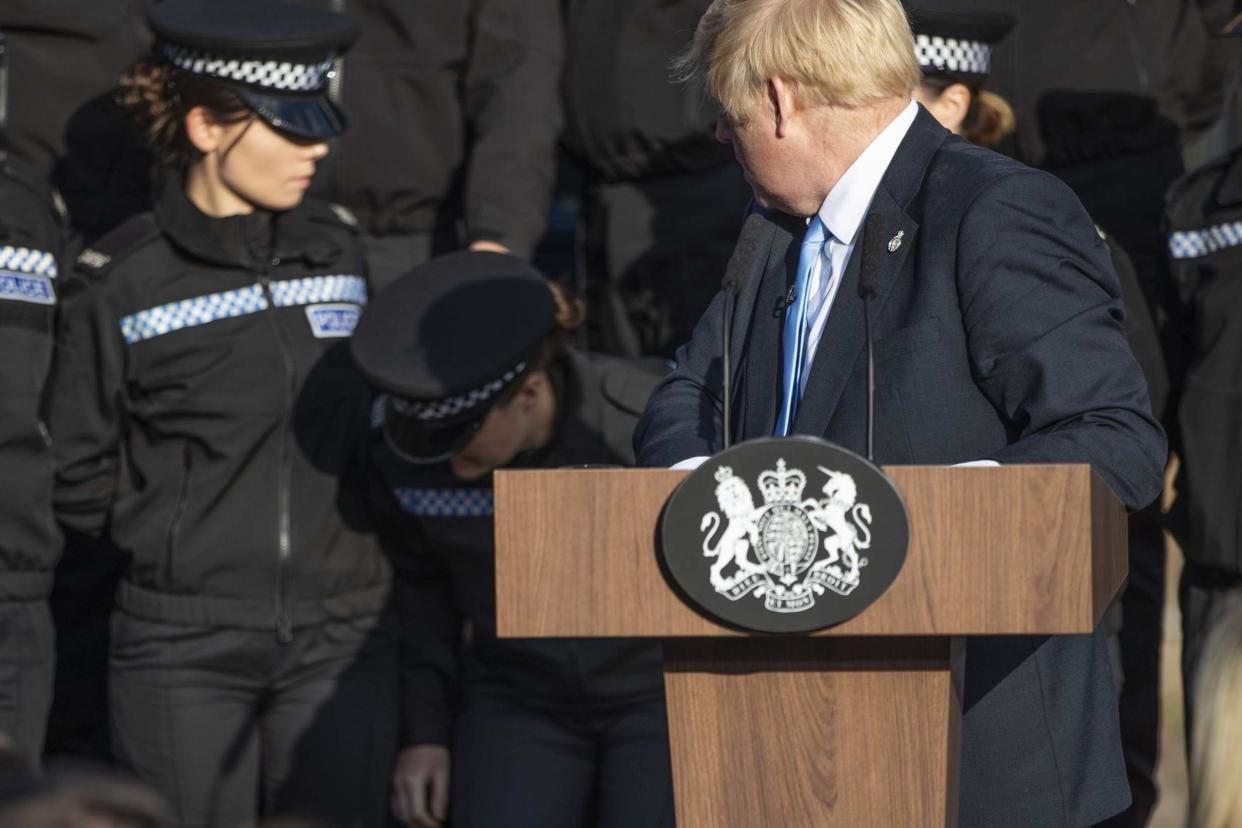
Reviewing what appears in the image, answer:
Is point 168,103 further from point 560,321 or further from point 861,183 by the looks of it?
point 861,183

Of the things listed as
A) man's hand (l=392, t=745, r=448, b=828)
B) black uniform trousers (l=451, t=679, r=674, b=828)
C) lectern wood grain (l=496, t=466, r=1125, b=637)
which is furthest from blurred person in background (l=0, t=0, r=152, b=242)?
lectern wood grain (l=496, t=466, r=1125, b=637)

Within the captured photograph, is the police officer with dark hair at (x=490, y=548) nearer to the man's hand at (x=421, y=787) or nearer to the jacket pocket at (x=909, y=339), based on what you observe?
the man's hand at (x=421, y=787)

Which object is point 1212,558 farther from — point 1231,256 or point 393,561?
point 393,561

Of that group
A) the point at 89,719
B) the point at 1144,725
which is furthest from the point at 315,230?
the point at 1144,725

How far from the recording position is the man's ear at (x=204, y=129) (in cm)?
475

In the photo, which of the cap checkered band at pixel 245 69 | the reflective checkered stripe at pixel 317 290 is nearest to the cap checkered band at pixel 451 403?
the reflective checkered stripe at pixel 317 290

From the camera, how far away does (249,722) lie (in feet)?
14.6

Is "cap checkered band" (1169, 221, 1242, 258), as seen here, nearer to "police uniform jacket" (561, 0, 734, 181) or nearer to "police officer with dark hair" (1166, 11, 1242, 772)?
"police officer with dark hair" (1166, 11, 1242, 772)

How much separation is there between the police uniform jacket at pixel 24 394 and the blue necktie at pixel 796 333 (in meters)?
2.22

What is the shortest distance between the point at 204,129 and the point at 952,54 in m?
1.79

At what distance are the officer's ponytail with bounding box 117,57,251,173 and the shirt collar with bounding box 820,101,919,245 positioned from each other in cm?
230

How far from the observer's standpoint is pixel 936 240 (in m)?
2.74

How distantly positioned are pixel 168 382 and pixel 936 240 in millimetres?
2329

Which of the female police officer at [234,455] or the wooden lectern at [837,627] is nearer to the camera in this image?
the wooden lectern at [837,627]
